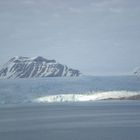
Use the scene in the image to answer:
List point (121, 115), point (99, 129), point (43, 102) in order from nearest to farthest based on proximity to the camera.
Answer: point (99, 129) < point (121, 115) < point (43, 102)

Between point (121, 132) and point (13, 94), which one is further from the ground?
point (121, 132)

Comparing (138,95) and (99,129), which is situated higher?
(99,129)

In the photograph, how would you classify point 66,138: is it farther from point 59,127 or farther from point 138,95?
point 138,95

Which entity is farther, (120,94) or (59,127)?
(120,94)

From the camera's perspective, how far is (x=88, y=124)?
90.5m

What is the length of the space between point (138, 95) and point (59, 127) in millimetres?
110968

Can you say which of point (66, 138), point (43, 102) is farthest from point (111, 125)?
point (43, 102)

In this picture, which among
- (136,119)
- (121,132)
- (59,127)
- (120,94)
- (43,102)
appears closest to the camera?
(121,132)

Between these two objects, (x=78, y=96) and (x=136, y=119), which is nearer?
(x=136, y=119)

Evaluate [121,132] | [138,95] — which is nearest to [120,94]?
[138,95]

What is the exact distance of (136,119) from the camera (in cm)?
9800

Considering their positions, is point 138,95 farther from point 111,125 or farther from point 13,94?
point 111,125

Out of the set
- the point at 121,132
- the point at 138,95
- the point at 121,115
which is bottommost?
the point at 138,95

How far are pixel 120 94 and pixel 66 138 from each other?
426 feet
